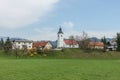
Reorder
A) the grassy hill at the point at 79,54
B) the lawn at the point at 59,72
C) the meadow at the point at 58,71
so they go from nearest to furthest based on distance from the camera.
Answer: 1. the lawn at the point at 59,72
2. the meadow at the point at 58,71
3. the grassy hill at the point at 79,54

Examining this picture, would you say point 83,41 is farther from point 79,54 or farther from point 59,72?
point 59,72

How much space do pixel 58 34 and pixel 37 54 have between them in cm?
6064

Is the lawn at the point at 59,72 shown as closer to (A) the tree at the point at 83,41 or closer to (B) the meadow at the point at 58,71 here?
(B) the meadow at the point at 58,71

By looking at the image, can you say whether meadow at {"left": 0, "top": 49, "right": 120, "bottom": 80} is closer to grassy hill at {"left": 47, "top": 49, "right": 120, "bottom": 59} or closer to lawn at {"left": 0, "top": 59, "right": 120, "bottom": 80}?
lawn at {"left": 0, "top": 59, "right": 120, "bottom": 80}

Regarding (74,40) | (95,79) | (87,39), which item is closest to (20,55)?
(87,39)

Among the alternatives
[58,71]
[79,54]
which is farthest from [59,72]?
[79,54]

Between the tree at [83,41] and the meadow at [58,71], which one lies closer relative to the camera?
the meadow at [58,71]

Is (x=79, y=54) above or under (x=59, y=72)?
above

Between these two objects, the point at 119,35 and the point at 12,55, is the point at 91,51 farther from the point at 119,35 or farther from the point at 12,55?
the point at 12,55

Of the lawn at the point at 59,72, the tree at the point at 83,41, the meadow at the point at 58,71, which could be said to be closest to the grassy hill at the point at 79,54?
the tree at the point at 83,41

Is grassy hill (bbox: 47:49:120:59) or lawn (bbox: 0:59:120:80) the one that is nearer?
lawn (bbox: 0:59:120:80)

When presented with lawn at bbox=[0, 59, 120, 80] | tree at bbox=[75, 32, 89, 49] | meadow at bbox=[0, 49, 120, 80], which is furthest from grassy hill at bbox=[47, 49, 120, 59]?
lawn at bbox=[0, 59, 120, 80]

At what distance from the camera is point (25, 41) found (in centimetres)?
19975

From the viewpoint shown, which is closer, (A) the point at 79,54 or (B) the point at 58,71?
(B) the point at 58,71
